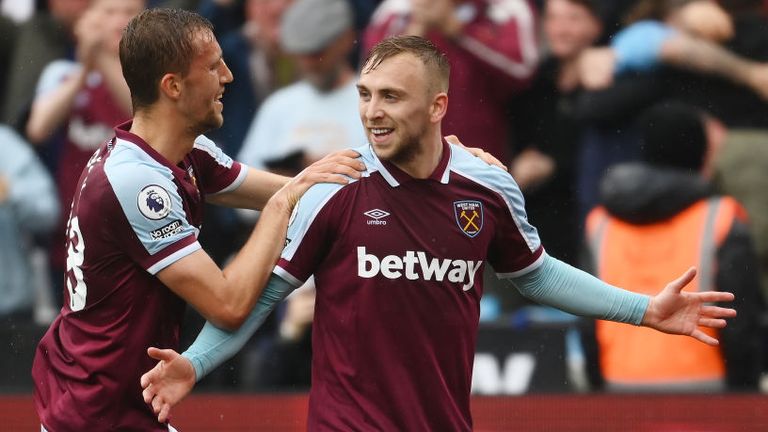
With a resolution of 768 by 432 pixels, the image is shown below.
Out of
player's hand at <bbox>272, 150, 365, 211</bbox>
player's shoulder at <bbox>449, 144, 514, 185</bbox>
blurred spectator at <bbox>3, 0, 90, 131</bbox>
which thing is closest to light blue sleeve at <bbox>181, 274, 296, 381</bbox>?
player's hand at <bbox>272, 150, 365, 211</bbox>

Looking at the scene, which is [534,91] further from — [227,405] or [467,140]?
[227,405]

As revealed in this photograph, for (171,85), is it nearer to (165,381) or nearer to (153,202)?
(153,202)

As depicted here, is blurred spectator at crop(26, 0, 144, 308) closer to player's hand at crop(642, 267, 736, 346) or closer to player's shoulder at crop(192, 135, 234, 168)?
player's shoulder at crop(192, 135, 234, 168)

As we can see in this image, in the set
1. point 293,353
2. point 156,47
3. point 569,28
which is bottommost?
point 293,353

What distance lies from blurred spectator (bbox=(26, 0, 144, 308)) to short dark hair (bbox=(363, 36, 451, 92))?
13.7 ft

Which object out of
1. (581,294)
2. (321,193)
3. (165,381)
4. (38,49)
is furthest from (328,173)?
(38,49)

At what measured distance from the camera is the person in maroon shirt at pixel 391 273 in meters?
4.39

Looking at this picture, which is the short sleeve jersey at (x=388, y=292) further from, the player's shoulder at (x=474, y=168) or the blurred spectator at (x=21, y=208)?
the blurred spectator at (x=21, y=208)

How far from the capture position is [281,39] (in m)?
8.49

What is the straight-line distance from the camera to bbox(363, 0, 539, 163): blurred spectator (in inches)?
307

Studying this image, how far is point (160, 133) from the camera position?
4.58 m

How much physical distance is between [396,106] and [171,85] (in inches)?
28.5

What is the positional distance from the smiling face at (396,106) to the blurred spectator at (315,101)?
361cm

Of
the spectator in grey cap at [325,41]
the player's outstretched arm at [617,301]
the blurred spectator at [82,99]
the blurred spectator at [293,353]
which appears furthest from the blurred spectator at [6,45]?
the player's outstretched arm at [617,301]
